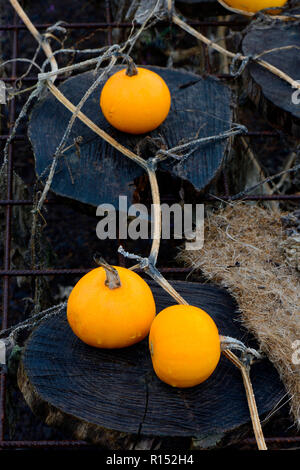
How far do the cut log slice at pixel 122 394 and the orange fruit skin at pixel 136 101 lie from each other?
67 centimetres

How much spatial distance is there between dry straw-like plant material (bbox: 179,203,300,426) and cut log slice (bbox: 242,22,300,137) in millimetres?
333

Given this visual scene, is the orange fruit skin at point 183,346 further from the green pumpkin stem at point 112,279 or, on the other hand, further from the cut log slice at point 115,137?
the cut log slice at point 115,137

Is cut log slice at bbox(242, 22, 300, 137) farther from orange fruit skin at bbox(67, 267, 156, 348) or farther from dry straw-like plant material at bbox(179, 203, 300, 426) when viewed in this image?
orange fruit skin at bbox(67, 267, 156, 348)

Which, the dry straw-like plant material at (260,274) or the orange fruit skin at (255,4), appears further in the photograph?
the orange fruit skin at (255,4)

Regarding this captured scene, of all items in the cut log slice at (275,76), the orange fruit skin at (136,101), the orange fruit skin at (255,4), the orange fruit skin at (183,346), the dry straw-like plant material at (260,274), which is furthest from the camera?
the orange fruit skin at (255,4)

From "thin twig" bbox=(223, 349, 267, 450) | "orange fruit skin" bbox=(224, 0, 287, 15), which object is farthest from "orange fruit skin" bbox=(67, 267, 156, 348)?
"orange fruit skin" bbox=(224, 0, 287, 15)

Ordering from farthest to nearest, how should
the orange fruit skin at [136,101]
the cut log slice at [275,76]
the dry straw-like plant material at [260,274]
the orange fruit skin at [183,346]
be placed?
the cut log slice at [275,76] → the orange fruit skin at [136,101] → the dry straw-like plant material at [260,274] → the orange fruit skin at [183,346]

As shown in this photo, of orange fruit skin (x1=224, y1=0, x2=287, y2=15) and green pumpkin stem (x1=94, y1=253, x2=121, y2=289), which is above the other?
orange fruit skin (x1=224, y1=0, x2=287, y2=15)

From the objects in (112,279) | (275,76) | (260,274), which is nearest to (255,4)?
(275,76)

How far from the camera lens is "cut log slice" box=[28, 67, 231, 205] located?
169 centimetres

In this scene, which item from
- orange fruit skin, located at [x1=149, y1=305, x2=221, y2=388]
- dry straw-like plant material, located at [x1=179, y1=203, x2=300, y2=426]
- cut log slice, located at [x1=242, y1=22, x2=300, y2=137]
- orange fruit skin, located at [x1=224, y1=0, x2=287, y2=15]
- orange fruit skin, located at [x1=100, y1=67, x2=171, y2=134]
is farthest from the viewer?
orange fruit skin, located at [x1=224, y1=0, x2=287, y2=15]

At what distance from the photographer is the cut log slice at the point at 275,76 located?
6.04 feet

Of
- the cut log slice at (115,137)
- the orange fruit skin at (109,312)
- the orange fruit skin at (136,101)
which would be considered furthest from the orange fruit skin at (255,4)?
the orange fruit skin at (109,312)

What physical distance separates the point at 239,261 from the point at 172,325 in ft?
1.73
